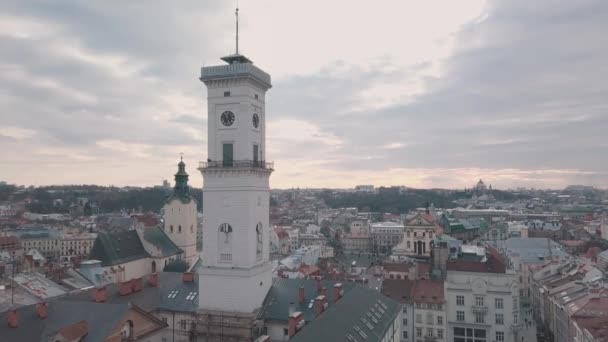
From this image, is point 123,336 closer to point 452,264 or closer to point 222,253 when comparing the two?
point 222,253

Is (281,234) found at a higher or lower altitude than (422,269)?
lower

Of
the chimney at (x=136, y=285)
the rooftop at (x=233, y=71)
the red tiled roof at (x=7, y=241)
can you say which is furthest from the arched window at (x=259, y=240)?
the red tiled roof at (x=7, y=241)

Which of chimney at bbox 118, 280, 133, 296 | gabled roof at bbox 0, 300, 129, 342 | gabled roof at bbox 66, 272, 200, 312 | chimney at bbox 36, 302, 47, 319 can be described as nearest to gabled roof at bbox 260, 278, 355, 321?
gabled roof at bbox 66, 272, 200, 312

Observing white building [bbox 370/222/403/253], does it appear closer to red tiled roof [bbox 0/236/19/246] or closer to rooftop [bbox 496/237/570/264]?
rooftop [bbox 496/237/570/264]

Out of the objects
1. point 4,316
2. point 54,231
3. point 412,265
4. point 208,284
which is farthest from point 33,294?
point 54,231

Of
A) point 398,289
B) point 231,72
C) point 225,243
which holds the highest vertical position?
point 231,72

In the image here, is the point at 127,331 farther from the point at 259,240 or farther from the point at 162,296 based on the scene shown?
the point at 162,296

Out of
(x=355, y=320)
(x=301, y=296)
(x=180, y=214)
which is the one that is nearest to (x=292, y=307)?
(x=301, y=296)
